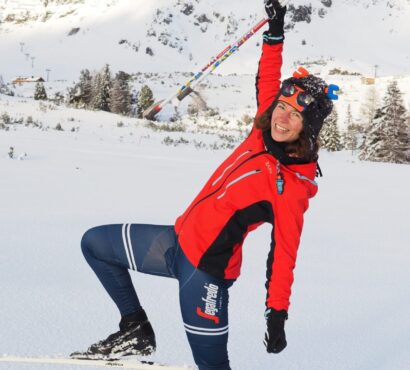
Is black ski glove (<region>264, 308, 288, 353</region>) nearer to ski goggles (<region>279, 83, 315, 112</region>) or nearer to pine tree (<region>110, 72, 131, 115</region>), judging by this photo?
ski goggles (<region>279, 83, 315, 112</region>)

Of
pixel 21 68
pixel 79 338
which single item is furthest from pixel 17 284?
pixel 21 68

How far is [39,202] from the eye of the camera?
20.5ft

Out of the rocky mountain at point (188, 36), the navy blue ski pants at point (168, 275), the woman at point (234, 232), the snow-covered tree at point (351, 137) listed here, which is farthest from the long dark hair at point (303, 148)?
the rocky mountain at point (188, 36)

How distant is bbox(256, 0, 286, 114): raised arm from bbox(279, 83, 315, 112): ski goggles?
0.41 metres

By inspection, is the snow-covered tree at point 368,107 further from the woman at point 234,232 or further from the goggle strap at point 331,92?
the woman at point 234,232

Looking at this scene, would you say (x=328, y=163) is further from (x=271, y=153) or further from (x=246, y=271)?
(x=271, y=153)

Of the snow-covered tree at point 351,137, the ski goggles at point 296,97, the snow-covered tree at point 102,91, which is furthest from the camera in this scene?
the snow-covered tree at point 102,91

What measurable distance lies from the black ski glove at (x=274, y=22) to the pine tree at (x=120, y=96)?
40619 millimetres

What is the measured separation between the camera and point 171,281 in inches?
165

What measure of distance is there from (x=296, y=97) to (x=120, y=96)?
4234 cm

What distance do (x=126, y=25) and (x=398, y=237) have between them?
76087 mm

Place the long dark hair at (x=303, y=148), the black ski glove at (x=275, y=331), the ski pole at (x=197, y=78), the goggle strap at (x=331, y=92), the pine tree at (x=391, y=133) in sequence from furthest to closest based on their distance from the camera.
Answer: the pine tree at (x=391, y=133)
the ski pole at (x=197, y=78)
the goggle strap at (x=331, y=92)
the long dark hair at (x=303, y=148)
the black ski glove at (x=275, y=331)

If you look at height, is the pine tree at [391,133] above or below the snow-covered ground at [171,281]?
below

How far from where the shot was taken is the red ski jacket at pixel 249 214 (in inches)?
95.6
